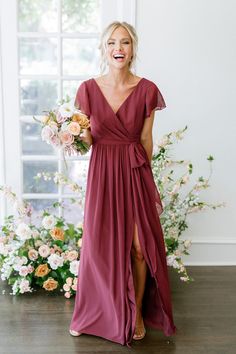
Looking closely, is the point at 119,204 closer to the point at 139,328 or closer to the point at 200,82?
the point at 139,328

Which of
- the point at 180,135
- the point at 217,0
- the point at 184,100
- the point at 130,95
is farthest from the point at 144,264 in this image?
the point at 217,0

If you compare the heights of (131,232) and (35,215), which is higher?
(131,232)

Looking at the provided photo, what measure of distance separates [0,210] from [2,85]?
3.20 feet

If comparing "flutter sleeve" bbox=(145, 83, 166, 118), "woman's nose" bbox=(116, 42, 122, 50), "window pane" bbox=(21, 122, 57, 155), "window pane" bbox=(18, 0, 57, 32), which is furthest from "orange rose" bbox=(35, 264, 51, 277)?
"window pane" bbox=(18, 0, 57, 32)

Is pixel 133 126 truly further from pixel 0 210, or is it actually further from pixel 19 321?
pixel 0 210

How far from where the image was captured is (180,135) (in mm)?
3062

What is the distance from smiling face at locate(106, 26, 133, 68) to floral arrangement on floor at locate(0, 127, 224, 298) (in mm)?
897

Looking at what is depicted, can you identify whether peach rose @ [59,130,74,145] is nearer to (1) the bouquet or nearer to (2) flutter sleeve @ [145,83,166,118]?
(1) the bouquet

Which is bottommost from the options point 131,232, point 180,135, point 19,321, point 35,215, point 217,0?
point 19,321

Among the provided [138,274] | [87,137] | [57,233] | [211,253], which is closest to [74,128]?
[87,137]

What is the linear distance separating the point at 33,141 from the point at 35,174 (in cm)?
27

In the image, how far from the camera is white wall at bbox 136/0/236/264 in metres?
3.04

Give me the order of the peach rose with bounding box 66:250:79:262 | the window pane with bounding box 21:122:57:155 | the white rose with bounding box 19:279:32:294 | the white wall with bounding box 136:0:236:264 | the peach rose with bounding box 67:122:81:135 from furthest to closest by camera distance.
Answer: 1. the window pane with bounding box 21:122:57:155
2. the white wall with bounding box 136:0:236:264
3. the peach rose with bounding box 66:250:79:262
4. the white rose with bounding box 19:279:32:294
5. the peach rose with bounding box 67:122:81:135

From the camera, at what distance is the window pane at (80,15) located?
313 centimetres
